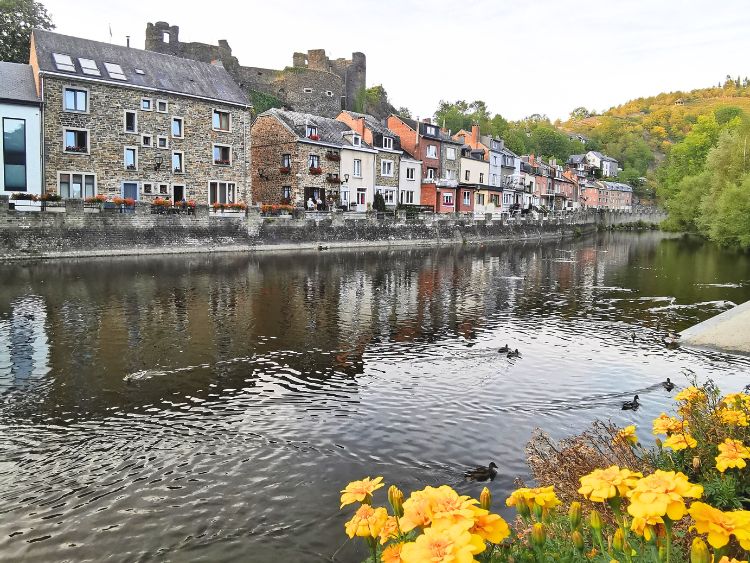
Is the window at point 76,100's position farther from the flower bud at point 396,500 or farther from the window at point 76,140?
the flower bud at point 396,500

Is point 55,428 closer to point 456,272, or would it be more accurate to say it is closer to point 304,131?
point 456,272

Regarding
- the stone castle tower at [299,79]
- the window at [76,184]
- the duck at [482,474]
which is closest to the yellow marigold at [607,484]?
the duck at [482,474]

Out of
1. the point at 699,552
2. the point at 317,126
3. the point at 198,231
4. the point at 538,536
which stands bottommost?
the point at 538,536

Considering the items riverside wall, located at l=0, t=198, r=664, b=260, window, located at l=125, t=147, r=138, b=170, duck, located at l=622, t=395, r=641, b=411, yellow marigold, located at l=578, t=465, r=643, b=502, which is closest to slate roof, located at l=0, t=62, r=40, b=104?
window, located at l=125, t=147, r=138, b=170

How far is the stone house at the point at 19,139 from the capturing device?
38.3 metres

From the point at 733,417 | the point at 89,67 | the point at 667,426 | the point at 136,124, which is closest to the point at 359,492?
the point at 667,426

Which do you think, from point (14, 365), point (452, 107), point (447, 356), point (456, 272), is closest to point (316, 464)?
point (447, 356)

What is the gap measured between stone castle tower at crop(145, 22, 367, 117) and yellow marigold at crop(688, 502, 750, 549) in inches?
2984

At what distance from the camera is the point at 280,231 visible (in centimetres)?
4494

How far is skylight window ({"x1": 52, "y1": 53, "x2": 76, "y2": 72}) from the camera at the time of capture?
40594 mm

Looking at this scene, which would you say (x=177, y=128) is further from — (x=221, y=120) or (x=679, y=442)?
(x=679, y=442)

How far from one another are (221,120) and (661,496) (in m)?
50.3

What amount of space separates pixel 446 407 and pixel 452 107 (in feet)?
390

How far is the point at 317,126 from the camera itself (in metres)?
56.6
